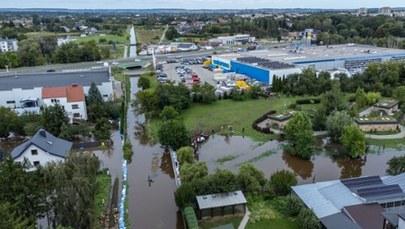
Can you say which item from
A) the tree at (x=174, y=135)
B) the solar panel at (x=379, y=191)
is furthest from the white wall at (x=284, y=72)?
the solar panel at (x=379, y=191)

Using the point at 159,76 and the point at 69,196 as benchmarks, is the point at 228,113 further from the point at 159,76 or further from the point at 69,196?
the point at 69,196

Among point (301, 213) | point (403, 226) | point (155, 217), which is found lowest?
point (155, 217)

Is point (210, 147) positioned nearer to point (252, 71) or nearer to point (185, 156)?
point (185, 156)

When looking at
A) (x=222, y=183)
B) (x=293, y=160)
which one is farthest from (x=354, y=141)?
(x=222, y=183)

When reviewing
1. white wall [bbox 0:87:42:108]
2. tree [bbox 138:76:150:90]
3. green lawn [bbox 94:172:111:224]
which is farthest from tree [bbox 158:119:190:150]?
tree [bbox 138:76:150:90]

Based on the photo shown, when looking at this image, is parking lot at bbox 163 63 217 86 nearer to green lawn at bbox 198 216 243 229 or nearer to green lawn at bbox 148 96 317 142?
green lawn at bbox 148 96 317 142


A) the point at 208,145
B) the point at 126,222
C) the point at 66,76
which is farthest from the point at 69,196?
the point at 66,76
